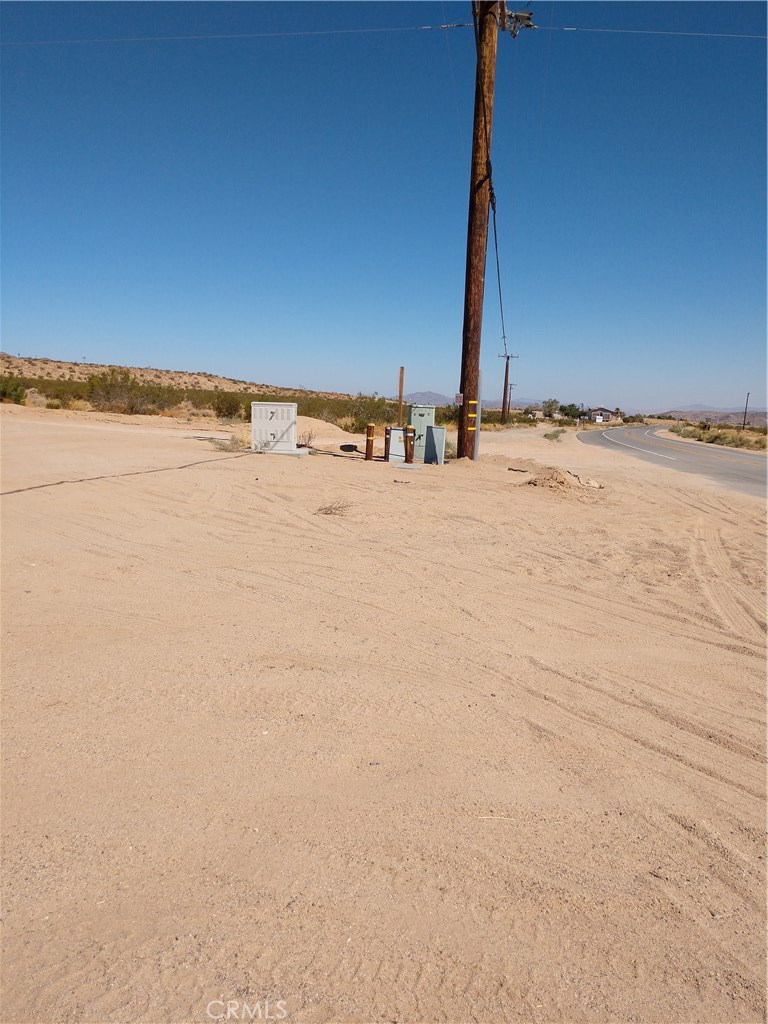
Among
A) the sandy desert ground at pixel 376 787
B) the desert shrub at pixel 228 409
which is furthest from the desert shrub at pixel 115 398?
the sandy desert ground at pixel 376 787

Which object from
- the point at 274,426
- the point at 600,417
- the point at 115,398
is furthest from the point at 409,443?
the point at 600,417

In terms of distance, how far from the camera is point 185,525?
855 centimetres

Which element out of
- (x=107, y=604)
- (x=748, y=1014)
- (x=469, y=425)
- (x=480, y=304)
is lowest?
(x=748, y=1014)

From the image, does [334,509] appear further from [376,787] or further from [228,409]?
[228,409]

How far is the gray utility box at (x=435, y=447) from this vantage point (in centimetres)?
1703

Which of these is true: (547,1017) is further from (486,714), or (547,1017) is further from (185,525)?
(185,525)

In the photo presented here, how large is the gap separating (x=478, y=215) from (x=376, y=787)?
16.0 metres

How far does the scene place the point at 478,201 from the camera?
16.5 metres

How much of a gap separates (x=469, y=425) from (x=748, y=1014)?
15.5 meters

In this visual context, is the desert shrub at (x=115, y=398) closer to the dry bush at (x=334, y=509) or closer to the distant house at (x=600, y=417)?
the dry bush at (x=334, y=509)

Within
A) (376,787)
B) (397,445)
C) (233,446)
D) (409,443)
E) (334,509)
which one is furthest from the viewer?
(397,445)

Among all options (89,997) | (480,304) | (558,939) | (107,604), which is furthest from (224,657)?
(480,304)

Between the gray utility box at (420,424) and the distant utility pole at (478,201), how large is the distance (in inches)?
35.6

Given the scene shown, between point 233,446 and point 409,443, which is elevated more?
point 409,443
